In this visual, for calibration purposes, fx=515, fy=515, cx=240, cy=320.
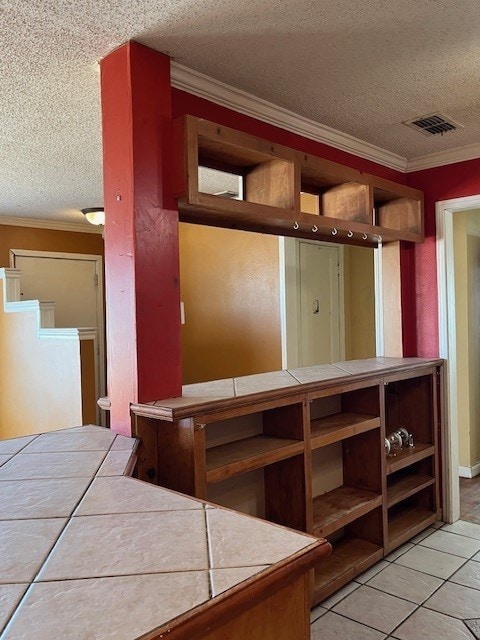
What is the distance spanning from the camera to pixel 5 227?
541 centimetres

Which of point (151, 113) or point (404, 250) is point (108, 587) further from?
point (404, 250)

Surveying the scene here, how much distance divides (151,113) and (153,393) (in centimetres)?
105

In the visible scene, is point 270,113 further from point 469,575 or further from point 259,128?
point 469,575

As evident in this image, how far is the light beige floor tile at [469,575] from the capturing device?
2508mm

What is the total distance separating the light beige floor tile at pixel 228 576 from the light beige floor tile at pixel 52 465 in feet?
2.13

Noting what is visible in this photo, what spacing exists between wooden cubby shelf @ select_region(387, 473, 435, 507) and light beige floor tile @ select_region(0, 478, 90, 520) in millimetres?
2037

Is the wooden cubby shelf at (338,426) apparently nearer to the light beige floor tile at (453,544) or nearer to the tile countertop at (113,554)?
the light beige floor tile at (453,544)

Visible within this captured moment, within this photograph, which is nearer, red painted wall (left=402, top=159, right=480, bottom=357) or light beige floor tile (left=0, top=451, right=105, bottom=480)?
light beige floor tile (left=0, top=451, right=105, bottom=480)

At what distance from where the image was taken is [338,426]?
257 centimetres

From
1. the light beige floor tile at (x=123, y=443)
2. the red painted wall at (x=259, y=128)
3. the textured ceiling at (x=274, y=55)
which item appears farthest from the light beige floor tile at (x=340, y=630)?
the textured ceiling at (x=274, y=55)

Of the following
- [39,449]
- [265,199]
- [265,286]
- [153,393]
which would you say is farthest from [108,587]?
[265,286]

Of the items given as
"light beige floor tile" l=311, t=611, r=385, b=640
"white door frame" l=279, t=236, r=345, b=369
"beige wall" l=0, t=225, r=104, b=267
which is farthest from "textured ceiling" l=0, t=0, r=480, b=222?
"beige wall" l=0, t=225, r=104, b=267

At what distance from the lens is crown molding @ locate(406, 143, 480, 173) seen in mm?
3188

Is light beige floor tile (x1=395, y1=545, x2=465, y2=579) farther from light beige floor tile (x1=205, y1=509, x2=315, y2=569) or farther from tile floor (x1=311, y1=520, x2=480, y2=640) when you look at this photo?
light beige floor tile (x1=205, y1=509, x2=315, y2=569)
